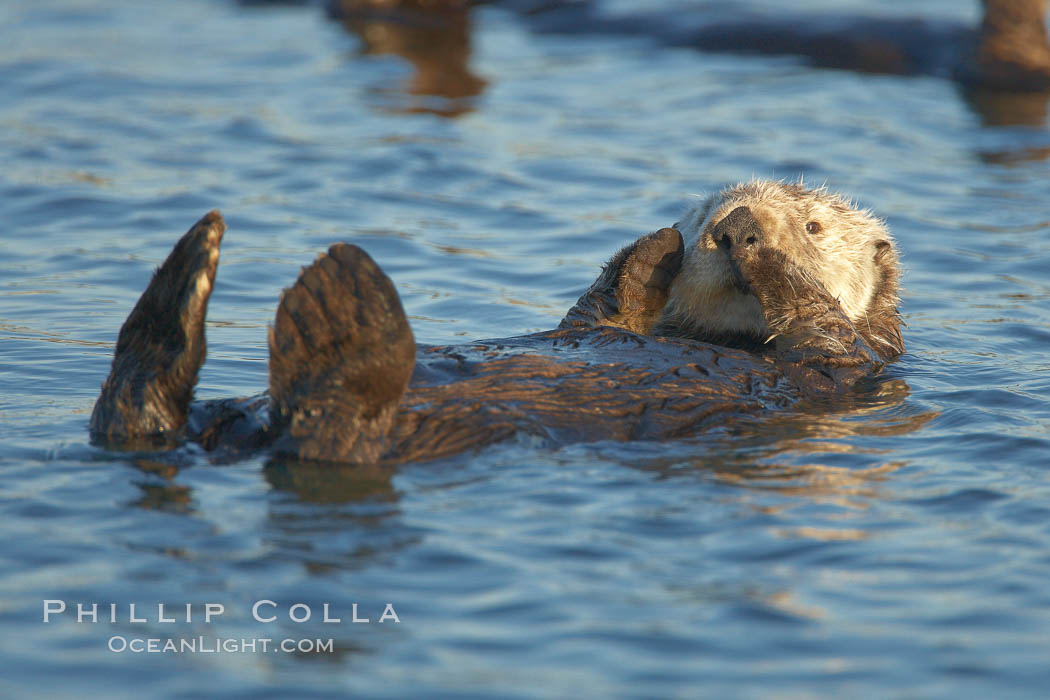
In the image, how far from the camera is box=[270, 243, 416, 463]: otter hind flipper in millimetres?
3629

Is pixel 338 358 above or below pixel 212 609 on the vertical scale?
above

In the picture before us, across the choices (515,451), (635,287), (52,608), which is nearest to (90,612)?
(52,608)

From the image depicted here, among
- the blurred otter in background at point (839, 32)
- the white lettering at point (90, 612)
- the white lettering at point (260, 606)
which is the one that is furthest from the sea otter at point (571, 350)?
the blurred otter in background at point (839, 32)

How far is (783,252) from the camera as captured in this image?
4.84m

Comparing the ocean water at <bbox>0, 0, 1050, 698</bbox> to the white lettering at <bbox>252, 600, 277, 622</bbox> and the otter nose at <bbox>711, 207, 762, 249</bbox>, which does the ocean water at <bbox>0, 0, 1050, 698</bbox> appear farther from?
the otter nose at <bbox>711, 207, 762, 249</bbox>

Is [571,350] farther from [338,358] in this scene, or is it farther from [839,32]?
[839,32]

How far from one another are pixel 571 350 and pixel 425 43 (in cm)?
835

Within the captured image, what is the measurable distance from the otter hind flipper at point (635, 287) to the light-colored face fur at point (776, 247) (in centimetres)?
6

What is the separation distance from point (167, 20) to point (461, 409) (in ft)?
35.3

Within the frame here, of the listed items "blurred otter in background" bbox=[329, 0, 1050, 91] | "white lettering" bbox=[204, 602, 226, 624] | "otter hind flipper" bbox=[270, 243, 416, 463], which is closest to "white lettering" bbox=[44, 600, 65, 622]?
"white lettering" bbox=[204, 602, 226, 624]

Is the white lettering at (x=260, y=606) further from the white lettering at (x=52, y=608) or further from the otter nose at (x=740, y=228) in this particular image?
the otter nose at (x=740, y=228)

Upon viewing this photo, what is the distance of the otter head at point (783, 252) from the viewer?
4895mm

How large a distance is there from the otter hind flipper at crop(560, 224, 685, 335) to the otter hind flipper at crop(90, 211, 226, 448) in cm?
175

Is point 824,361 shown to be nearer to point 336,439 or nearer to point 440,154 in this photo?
point 336,439
